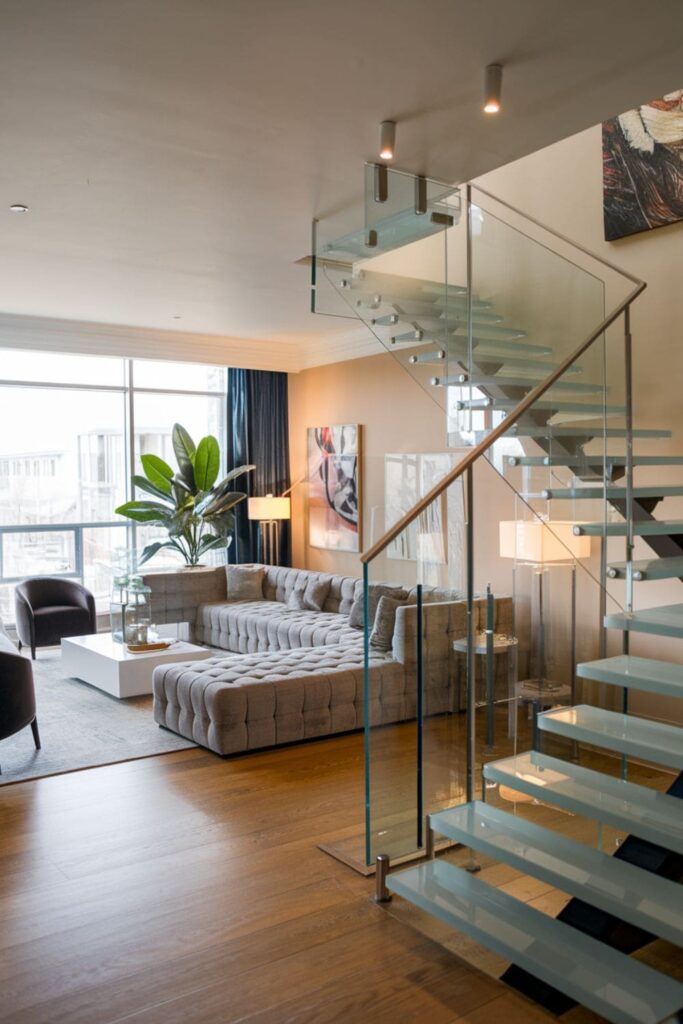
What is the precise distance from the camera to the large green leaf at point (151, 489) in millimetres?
8648

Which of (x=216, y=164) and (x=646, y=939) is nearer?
(x=646, y=939)

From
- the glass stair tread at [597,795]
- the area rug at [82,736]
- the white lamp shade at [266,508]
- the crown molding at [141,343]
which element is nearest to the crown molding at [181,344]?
the crown molding at [141,343]

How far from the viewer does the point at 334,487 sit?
28.7ft

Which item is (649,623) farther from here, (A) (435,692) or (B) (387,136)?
(B) (387,136)

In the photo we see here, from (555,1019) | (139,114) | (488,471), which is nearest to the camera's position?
(555,1019)

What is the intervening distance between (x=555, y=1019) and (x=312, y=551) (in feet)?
22.4

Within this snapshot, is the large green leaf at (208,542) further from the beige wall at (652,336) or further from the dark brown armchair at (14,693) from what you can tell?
the beige wall at (652,336)

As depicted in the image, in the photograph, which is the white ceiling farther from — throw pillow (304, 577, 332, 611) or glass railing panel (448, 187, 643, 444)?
throw pillow (304, 577, 332, 611)

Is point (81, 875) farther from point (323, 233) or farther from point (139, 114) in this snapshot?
point (323, 233)

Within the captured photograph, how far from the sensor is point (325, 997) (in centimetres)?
263

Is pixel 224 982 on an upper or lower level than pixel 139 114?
lower

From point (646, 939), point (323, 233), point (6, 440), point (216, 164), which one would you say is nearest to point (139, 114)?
point (216, 164)

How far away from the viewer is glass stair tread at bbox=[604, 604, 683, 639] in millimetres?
3029

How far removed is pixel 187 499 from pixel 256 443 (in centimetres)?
109
